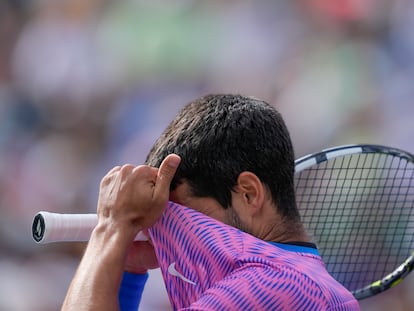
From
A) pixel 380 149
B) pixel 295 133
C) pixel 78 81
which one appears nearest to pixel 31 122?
pixel 78 81

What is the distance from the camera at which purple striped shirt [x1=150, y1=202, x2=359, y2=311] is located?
4.93 ft

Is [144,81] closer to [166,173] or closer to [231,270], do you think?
[166,173]

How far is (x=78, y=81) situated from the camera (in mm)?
5008

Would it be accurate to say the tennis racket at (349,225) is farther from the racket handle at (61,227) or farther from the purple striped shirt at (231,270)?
the purple striped shirt at (231,270)

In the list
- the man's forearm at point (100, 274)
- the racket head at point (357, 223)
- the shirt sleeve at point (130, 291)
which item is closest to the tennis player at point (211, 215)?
Answer: the man's forearm at point (100, 274)

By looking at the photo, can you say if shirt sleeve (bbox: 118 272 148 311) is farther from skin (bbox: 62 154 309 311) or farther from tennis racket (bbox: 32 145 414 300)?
skin (bbox: 62 154 309 311)

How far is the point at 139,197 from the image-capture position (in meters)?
1.65

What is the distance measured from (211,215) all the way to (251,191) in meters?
0.10

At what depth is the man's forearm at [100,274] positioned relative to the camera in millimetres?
1577

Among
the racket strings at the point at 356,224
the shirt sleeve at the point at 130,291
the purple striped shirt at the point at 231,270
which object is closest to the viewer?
the purple striped shirt at the point at 231,270

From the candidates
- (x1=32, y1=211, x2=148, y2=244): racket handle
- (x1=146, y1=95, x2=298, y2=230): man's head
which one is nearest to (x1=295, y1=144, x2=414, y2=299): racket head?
(x1=146, y1=95, x2=298, y2=230): man's head

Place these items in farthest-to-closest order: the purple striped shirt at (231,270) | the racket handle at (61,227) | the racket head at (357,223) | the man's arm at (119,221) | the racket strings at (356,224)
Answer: the racket strings at (356,224) → the racket head at (357,223) → the racket handle at (61,227) → the man's arm at (119,221) → the purple striped shirt at (231,270)

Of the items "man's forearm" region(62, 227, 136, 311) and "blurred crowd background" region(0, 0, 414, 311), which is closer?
"man's forearm" region(62, 227, 136, 311)

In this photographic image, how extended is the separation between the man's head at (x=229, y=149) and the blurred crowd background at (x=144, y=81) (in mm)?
3020
